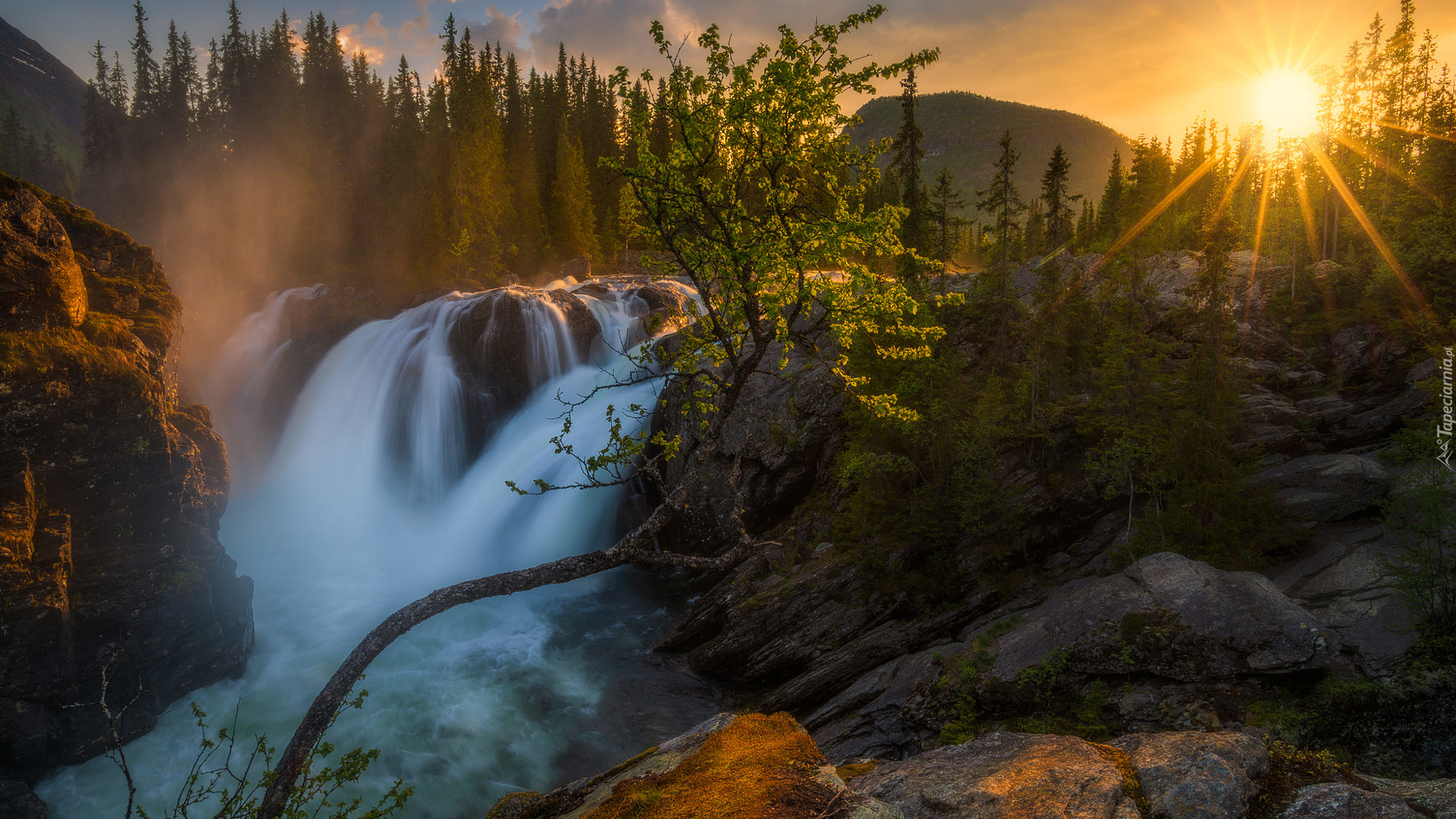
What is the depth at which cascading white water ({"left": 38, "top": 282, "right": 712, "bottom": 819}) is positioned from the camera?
13.2 metres

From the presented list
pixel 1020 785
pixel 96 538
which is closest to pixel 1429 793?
pixel 1020 785

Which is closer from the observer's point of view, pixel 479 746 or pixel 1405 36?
pixel 479 746

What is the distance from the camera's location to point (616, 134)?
65875 millimetres

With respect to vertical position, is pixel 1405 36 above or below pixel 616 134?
below

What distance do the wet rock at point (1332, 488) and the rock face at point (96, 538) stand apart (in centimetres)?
2611

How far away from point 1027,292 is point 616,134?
179 feet

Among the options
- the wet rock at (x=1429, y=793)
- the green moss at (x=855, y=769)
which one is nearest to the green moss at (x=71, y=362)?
the green moss at (x=855, y=769)

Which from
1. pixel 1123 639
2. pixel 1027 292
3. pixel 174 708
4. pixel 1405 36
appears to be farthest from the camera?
A: pixel 1405 36

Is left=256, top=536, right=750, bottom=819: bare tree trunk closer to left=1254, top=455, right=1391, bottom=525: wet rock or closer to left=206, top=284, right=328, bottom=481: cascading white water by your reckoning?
left=1254, top=455, right=1391, bottom=525: wet rock

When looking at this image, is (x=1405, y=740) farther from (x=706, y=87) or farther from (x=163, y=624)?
(x=163, y=624)

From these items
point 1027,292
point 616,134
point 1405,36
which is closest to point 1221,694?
point 1027,292

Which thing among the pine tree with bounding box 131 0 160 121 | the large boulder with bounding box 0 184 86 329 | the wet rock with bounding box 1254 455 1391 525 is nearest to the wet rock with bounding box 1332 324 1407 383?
the wet rock with bounding box 1254 455 1391 525

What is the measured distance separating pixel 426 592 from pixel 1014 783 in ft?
69.2

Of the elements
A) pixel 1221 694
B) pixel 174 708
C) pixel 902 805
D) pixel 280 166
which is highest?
pixel 280 166
